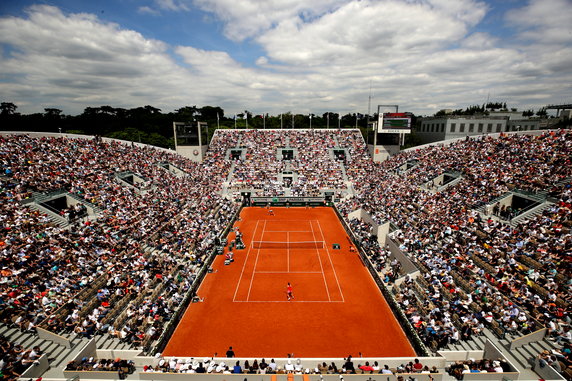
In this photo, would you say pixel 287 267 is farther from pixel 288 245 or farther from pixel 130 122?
pixel 130 122

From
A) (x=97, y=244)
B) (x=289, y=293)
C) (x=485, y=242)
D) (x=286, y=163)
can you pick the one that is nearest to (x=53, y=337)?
(x=97, y=244)

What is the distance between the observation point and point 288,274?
2391cm

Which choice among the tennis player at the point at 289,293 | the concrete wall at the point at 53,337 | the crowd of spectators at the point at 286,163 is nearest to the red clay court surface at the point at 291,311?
the tennis player at the point at 289,293

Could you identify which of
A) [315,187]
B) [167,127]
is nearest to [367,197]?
[315,187]

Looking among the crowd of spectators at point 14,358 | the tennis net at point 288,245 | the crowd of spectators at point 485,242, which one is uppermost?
the crowd of spectators at point 485,242

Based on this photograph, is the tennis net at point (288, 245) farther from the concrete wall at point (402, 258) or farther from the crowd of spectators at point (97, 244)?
the concrete wall at point (402, 258)

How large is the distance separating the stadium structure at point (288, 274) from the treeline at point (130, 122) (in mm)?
35130

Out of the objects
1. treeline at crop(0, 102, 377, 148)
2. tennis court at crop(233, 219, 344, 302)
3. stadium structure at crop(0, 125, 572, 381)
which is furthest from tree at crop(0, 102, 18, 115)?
tennis court at crop(233, 219, 344, 302)

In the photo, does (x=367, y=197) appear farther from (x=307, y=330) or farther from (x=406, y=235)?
(x=307, y=330)

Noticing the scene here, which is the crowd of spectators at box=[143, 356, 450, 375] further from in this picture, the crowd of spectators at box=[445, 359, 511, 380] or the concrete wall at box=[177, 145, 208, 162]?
the concrete wall at box=[177, 145, 208, 162]

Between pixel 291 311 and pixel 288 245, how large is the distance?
11.1m

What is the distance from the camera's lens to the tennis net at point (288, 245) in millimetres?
29406

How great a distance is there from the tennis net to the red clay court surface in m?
0.64

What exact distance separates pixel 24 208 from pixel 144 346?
1672cm
